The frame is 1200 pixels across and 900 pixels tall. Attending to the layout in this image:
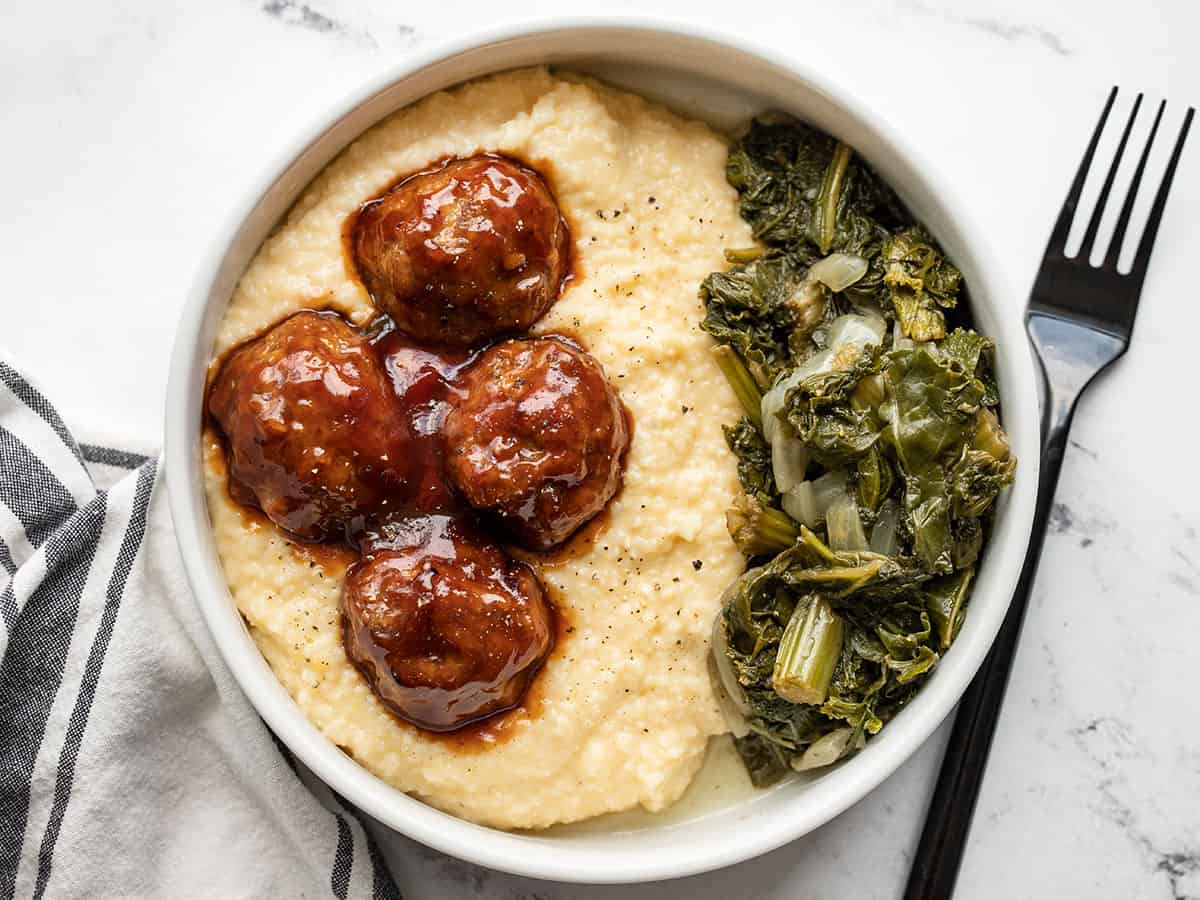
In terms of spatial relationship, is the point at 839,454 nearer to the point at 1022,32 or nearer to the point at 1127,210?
the point at 1127,210

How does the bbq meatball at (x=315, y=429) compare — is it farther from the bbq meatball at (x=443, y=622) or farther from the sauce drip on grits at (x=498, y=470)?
the bbq meatball at (x=443, y=622)

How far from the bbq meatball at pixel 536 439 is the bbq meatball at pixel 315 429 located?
0.82ft

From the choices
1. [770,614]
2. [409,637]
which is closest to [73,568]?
[409,637]

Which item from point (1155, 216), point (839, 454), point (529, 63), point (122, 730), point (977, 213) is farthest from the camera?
point (977, 213)

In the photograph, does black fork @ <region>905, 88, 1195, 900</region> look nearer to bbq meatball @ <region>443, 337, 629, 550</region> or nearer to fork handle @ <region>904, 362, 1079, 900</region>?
fork handle @ <region>904, 362, 1079, 900</region>

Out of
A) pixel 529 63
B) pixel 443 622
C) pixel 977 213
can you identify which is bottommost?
pixel 443 622

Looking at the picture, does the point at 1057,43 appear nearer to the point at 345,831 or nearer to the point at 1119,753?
the point at 1119,753

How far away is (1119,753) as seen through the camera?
5.08 meters

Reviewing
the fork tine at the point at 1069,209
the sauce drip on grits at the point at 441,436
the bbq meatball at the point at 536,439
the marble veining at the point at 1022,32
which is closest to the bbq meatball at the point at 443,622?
the sauce drip on grits at the point at 441,436

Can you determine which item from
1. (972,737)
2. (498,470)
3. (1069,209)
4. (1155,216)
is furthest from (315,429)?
(1155,216)

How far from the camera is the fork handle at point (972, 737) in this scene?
484cm

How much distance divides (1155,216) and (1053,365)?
70 cm

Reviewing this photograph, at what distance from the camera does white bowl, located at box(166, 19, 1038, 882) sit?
4246mm

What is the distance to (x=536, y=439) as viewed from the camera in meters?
4.05
